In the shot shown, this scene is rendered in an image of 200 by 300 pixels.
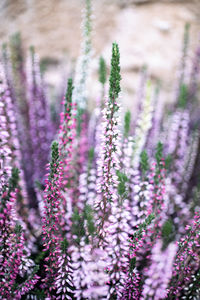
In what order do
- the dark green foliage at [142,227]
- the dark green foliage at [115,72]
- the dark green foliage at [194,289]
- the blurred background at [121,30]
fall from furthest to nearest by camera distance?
1. the blurred background at [121,30]
2. the dark green foliage at [194,289]
3. the dark green foliage at [142,227]
4. the dark green foliage at [115,72]

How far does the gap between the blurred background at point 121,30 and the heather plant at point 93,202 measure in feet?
3.79

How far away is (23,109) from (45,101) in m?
0.35

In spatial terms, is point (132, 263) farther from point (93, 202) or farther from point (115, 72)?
point (115, 72)

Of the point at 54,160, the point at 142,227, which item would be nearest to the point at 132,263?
the point at 142,227

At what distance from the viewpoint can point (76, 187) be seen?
1888 millimetres

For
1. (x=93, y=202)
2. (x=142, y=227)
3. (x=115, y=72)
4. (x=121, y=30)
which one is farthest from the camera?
(x=121, y=30)

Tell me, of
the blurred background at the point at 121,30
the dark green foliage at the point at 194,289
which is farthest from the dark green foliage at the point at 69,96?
the blurred background at the point at 121,30

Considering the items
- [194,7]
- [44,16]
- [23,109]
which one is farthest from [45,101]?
[194,7]

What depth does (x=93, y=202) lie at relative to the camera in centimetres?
138

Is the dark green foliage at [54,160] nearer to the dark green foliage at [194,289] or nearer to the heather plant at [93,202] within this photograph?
the heather plant at [93,202]

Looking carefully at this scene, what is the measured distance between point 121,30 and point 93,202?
3.48 metres

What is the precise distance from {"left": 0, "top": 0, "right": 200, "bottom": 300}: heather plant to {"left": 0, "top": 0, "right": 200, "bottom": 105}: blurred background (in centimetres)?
116

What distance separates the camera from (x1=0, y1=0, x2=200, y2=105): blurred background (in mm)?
3814

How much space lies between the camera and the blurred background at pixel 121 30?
3814mm
